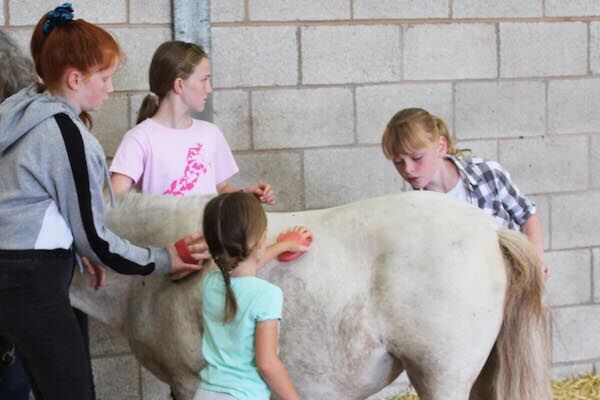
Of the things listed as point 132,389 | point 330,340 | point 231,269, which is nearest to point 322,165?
point 132,389

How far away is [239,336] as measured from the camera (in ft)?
7.21

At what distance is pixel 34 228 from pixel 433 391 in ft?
3.66

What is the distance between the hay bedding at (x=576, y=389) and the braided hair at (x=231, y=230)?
6.72 feet

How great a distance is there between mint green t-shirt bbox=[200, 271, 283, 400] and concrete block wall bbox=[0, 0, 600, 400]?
1562mm

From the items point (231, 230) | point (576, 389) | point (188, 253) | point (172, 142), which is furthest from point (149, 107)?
point (576, 389)

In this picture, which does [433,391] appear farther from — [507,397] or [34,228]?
[34,228]

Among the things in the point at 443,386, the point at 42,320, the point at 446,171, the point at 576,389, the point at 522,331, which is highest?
the point at 446,171

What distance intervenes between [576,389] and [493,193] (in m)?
1.59

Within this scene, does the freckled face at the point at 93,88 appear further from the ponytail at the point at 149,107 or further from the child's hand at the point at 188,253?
the ponytail at the point at 149,107

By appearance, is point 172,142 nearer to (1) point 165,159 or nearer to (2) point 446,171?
(1) point 165,159

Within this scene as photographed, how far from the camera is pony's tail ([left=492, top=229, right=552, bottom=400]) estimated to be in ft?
8.18

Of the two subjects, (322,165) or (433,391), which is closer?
(433,391)

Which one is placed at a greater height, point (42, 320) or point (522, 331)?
point (42, 320)

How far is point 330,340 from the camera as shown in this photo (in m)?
2.51
